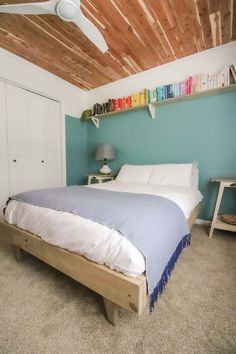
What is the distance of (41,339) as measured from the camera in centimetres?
85

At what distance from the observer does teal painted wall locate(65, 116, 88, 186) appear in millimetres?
3260

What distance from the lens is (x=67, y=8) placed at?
4.21 feet

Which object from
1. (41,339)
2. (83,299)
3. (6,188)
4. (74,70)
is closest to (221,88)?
(74,70)

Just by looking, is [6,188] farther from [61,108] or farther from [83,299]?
[83,299]

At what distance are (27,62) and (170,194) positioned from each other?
2.67 metres

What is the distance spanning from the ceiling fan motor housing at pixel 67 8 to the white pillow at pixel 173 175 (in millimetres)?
1739

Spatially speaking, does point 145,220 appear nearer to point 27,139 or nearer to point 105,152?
point 105,152

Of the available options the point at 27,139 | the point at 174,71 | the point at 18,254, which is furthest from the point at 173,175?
the point at 27,139

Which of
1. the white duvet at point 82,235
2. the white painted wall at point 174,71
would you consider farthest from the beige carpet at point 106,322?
the white painted wall at point 174,71

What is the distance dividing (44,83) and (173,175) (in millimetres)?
2411

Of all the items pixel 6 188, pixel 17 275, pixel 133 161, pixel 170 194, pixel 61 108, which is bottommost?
pixel 17 275

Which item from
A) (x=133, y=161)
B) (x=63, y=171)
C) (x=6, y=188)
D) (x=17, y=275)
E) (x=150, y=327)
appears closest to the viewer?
(x=150, y=327)

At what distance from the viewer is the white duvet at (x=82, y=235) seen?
0.82 metres

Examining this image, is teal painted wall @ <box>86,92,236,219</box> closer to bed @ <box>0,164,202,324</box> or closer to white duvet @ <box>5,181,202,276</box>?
bed @ <box>0,164,202,324</box>
